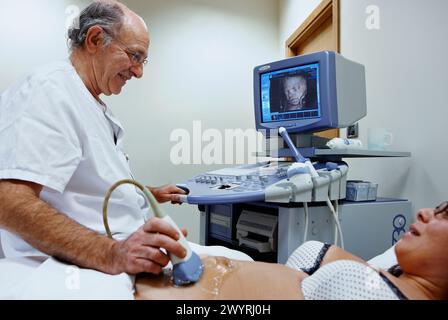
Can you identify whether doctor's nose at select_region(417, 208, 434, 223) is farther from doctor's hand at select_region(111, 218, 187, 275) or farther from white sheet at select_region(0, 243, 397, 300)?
white sheet at select_region(0, 243, 397, 300)

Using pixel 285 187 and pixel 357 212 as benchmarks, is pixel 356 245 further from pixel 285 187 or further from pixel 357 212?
pixel 285 187

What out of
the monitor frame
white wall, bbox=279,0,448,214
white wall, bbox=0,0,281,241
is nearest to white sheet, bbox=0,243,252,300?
the monitor frame

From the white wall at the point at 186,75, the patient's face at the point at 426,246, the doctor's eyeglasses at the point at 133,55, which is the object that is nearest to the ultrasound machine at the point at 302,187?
the patient's face at the point at 426,246

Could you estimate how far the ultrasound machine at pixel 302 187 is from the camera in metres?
1.16

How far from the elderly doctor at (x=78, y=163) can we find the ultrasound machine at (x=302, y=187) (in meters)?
0.31

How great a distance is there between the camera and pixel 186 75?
2920 mm

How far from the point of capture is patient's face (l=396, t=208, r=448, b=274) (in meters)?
0.76

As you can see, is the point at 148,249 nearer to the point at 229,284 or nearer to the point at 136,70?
the point at 229,284

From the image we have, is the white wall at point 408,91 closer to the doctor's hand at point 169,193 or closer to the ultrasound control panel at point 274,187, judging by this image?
the ultrasound control panel at point 274,187

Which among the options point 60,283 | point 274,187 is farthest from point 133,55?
point 60,283

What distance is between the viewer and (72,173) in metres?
0.87

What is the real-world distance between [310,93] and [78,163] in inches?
36.8

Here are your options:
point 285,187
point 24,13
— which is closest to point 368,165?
point 285,187

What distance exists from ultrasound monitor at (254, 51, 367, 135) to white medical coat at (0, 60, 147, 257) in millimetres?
754
